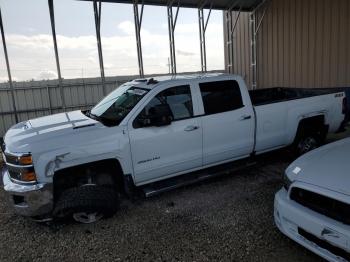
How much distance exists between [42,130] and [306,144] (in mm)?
4404

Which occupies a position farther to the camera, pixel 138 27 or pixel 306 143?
pixel 138 27

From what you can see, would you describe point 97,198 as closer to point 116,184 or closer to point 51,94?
point 116,184

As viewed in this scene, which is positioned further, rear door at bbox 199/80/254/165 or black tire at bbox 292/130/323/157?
black tire at bbox 292/130/323/157

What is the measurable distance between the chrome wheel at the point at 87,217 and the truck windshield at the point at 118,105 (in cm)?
115

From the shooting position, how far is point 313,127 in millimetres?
5645

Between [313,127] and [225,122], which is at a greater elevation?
[225,122]

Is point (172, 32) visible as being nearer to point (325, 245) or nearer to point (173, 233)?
point (173, 233)

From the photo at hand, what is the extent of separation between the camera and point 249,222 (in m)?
3.70

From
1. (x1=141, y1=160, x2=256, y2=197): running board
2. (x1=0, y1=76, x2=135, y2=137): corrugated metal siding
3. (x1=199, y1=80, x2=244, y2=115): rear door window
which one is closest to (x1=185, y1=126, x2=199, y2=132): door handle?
(x1=199, y1=80, x2=244, y2=115): rear door window

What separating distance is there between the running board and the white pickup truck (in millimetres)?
15

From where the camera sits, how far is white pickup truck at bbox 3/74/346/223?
3.56m

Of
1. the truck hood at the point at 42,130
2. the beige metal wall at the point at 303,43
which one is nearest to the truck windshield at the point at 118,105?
the truck hood at the point at 42,130

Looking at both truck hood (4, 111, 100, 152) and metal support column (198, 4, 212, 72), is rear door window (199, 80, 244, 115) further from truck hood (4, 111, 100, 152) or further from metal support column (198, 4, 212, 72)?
metal support column (198, 4, 212, 72)

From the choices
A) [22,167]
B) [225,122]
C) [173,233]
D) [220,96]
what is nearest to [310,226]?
[173,233]
